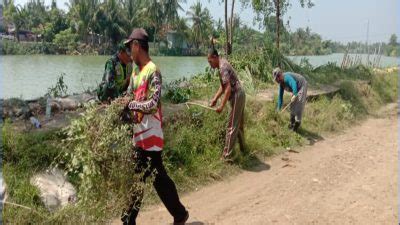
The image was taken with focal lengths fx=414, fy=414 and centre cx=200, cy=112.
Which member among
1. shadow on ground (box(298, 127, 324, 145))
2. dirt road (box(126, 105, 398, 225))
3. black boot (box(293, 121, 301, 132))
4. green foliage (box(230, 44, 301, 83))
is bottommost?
dirt road (box(126, 105, 398, 225))

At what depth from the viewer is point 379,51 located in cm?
2261

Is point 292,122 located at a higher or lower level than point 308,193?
higher

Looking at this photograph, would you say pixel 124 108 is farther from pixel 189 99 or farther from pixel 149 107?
pixel 189 99

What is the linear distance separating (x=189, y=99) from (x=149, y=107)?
4958 mm

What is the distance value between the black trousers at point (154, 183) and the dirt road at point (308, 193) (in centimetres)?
63

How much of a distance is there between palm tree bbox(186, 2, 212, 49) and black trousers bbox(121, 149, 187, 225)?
1962 inches

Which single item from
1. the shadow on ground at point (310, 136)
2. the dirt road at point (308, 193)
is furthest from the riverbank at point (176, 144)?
the dirt road at point (308, 193)

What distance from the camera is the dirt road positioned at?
435cm

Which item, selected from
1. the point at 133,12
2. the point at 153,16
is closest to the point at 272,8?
the point at 153,16

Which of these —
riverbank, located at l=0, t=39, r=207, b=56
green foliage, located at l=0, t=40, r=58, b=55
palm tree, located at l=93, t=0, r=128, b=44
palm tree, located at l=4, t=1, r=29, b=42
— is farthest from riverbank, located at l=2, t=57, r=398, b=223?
palm tree, located at l=4, t=1, r=29, b=42

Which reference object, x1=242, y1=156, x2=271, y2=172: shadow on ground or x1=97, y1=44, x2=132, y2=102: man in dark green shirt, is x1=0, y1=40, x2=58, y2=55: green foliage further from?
x1=97, y1=44, x2=132, y2=102: man in dark green shirt

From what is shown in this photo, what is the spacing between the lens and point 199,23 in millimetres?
52875

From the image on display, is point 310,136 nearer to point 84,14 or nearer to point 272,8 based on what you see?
point 272,8

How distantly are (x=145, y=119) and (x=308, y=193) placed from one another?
2.65 metres
